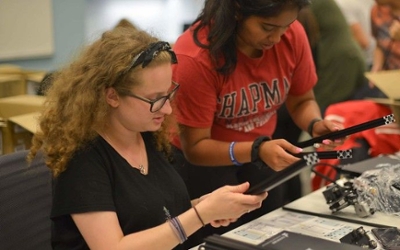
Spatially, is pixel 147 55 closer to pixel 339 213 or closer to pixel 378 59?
pixel 339 213

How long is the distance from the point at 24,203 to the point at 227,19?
2.37 feet

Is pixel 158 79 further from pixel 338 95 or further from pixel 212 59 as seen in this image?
pixel 338 95

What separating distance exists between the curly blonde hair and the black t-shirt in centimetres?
3

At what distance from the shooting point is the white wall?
4.95 meters

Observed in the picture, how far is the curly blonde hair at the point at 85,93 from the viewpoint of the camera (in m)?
1.25

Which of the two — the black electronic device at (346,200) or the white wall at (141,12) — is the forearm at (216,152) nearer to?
the black electronic device at (346,200)

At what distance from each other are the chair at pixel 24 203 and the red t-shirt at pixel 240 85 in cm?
44

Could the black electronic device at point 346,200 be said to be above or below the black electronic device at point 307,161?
below

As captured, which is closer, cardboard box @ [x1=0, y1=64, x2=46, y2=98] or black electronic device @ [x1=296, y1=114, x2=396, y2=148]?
black electronic device @ [x1=296, y1=114, x2=396, y2=148]

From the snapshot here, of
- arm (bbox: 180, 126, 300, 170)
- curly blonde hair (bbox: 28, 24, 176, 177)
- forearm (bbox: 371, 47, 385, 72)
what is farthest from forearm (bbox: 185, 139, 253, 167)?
forearm (bbox: 371, 47, 385, 72)

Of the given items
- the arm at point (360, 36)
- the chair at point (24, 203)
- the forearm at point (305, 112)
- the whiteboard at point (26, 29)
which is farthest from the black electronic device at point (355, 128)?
the whiteboard at point (26, 29)

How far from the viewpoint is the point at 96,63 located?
1.28 metres

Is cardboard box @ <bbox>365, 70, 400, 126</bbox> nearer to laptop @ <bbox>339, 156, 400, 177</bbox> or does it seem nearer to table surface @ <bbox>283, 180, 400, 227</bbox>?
laptop @ <bbox>339, 156, 400, 177</bbox>

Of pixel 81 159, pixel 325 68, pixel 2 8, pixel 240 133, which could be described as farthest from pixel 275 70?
pixel 2 8
